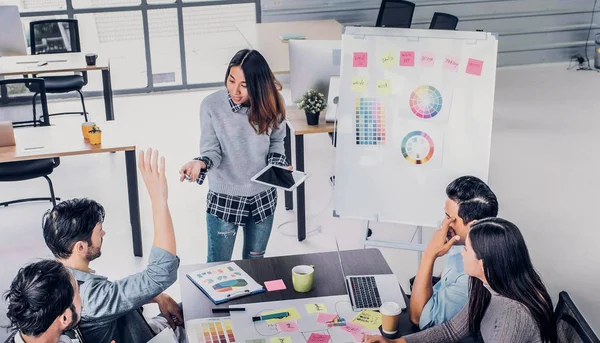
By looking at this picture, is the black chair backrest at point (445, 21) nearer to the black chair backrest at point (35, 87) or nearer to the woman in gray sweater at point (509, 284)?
the black chair backrest at point (35, 87)

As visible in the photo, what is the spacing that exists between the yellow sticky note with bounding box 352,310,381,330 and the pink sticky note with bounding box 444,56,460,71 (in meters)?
1.30

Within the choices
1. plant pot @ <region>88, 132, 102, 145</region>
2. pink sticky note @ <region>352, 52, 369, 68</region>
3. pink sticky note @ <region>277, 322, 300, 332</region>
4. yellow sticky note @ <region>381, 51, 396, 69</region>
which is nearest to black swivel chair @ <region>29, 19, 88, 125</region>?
plant pot @ <region>88, 132, 102, 145</region>

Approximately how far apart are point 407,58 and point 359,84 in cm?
26

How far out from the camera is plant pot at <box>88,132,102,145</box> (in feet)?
15.1

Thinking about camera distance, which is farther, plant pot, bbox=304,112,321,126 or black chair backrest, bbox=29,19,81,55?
black chair backrest, bbox=29,19,81,55

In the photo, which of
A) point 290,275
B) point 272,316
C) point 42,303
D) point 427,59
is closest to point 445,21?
point 427,59

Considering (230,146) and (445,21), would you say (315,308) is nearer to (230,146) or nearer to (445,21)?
(230,146)

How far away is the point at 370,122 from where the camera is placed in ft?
11.9

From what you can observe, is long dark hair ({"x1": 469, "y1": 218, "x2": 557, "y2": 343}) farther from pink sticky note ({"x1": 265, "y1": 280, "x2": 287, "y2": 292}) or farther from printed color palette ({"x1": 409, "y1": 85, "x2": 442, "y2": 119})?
printed color palette ({"x1": 409, "y1": 85, "x2": 442, "y2": 119})

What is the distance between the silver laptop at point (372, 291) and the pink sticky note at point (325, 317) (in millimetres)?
104

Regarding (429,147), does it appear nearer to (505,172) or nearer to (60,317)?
(60,317)

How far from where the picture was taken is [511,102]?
313 inches

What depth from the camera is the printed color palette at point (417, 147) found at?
357cm

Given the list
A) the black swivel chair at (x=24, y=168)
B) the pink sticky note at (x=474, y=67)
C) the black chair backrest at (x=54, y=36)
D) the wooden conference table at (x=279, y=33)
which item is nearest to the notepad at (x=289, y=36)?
the wooden conference table at (x=279, y=33)
